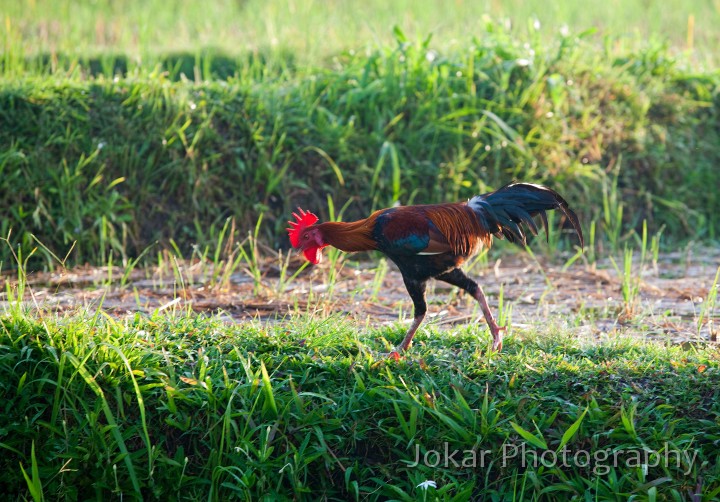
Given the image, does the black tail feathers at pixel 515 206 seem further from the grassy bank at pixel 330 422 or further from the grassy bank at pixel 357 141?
the grassy bank at pixel 357 141

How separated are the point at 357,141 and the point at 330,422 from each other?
3668 millimetres

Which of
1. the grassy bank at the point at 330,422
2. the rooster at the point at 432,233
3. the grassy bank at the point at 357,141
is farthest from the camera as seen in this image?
the grassy bank at the point at 357,141

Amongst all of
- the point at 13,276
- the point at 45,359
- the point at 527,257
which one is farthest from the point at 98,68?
the point at 45,359

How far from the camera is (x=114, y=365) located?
3.88 m

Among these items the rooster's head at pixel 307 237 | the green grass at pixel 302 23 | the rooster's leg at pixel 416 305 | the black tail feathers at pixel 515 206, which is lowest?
the rooster's leg at pixel 416 305

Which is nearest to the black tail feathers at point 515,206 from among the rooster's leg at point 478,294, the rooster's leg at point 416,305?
the rooster's leg at point 478,294

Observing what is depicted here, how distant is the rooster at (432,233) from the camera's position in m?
4.20

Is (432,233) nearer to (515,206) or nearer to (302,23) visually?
(515,206)

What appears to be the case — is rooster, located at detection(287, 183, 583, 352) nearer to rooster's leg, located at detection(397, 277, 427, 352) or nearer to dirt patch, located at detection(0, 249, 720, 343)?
rooster's leg, located at detection(397, 277, 427, 352)

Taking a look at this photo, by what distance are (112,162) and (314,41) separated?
2.95 metres

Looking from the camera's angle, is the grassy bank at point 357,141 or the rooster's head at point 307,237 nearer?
the rooster's head at point 307,237

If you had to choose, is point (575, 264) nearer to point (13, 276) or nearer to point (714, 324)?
point (714, 324)

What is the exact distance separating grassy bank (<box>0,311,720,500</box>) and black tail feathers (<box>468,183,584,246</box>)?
0.68 m

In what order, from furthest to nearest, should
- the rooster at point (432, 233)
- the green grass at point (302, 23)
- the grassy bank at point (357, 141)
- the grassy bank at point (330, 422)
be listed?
the green grass at point (302, 23)
the grassy bank at point (357, 141)
the rooster at point (432, 233)
the grassy bank at point (330, 422)
